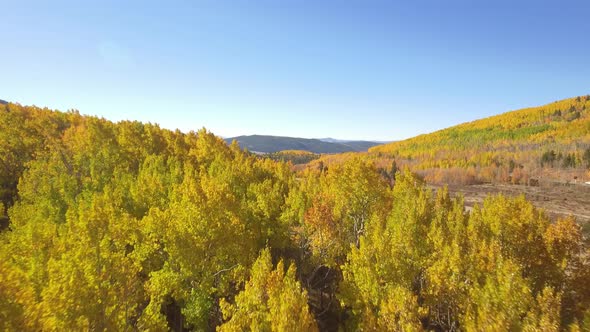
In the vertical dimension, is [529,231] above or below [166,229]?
below

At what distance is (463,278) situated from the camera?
25.2 metres

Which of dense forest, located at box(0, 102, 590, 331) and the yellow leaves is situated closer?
the yellow leaves

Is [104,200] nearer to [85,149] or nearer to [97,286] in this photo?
[97,286]

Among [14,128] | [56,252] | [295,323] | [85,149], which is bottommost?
[295,323]

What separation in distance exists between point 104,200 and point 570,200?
153822 mm

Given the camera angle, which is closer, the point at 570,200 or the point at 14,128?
the point at 14,128

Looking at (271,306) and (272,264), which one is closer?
(271,306)

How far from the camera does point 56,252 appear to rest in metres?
22.7

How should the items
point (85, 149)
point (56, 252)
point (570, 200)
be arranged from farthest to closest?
point (570, 200), point (85, 149), point (56, 252)

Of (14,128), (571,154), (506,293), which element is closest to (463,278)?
(506,293)

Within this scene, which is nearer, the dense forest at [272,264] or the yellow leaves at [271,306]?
the yellow leaves at [271,306]


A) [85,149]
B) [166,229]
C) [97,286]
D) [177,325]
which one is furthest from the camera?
[85,149]

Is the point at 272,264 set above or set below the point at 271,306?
below

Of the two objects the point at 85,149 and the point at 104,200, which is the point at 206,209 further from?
the point at 85,149
